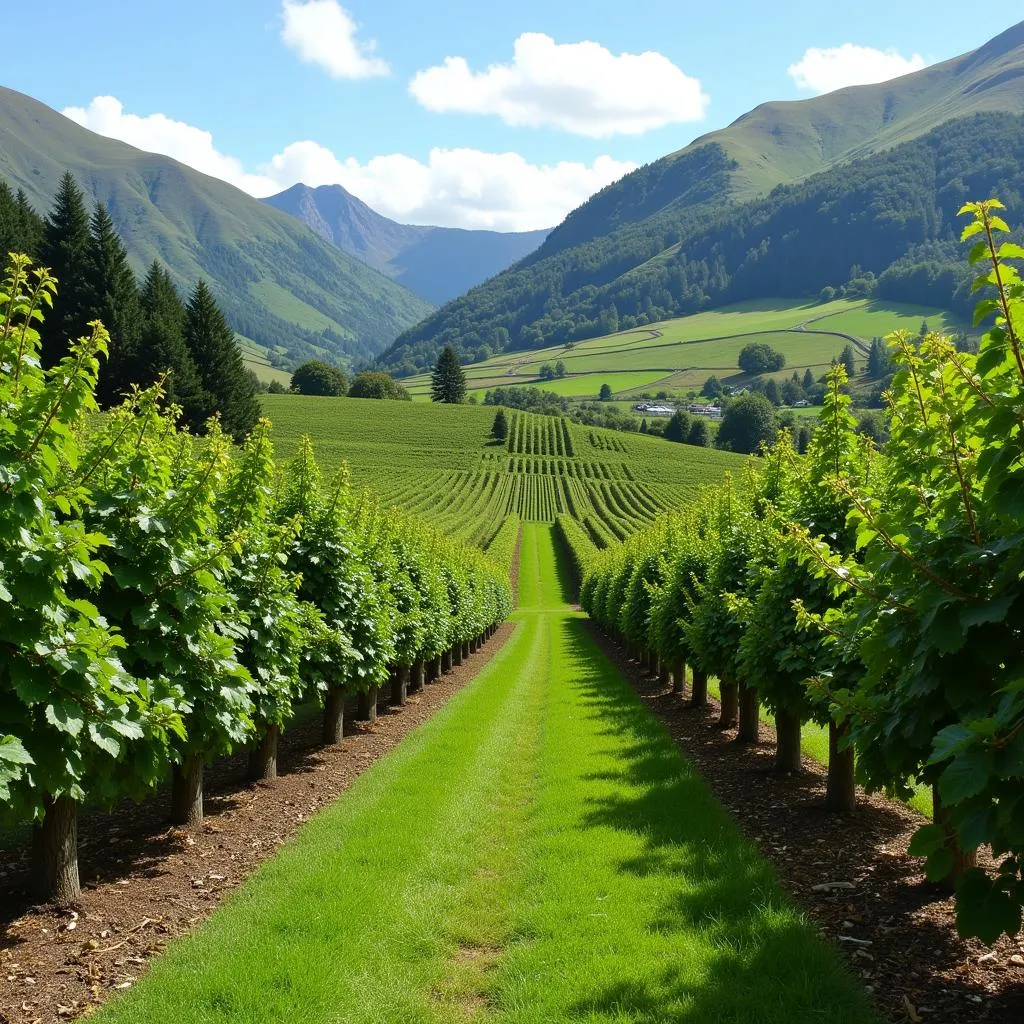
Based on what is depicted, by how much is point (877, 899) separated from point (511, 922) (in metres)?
3.61

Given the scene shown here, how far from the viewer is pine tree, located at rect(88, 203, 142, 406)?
61.2m

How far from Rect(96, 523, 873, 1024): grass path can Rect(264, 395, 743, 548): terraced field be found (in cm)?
6585

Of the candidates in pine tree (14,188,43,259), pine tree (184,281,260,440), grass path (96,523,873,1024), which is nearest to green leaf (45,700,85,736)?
grass path (96,523,873,1024)

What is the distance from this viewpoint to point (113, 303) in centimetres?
6216

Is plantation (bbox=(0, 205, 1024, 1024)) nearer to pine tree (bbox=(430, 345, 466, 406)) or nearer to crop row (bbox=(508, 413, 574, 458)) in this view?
crop row (bbox=(508, 413, 574, 458))

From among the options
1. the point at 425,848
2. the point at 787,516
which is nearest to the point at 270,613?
the point at 425,848

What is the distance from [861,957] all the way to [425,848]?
16.3 ft

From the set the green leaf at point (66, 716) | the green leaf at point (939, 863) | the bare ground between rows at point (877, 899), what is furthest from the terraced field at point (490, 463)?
the green leaf at point (939, 863)

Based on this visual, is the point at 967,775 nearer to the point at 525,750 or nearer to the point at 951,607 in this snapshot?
the point at 951,607

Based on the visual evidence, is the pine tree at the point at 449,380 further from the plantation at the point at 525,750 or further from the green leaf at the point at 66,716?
the green leaf at the point at 66,716

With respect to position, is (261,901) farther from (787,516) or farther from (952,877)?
(787,516)

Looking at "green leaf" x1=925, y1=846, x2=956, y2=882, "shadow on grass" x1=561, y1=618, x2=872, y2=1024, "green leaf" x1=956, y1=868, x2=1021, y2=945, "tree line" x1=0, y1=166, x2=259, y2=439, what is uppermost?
"tree line" x1=0, y1=166, x2=259, y2=439

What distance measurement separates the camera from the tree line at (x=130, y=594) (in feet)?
19.4

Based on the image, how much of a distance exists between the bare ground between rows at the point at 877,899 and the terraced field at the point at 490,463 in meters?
65.5
